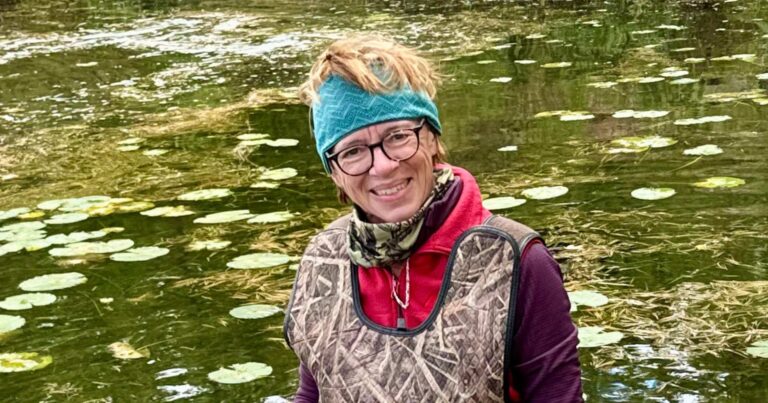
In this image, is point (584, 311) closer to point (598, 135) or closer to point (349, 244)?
point (349, 244)

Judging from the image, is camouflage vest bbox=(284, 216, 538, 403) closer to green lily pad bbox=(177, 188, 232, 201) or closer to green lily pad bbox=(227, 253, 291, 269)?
green lily pad bbox=(227, 253, 291, 269)

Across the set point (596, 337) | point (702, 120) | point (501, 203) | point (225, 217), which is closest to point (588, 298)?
point (596, 337)

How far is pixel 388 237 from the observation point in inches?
74.7

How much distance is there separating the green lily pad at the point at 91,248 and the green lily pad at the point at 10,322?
0.61 metres

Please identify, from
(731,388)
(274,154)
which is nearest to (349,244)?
(731,388)

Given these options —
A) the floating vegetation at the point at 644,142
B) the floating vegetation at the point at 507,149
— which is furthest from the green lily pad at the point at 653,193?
the floating vegetation at the point at 507,149

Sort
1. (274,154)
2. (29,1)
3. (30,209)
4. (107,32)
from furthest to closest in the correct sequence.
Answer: (29,1), (107,32), (274,154), (30,209)

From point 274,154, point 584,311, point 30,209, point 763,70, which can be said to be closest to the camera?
point 584,311

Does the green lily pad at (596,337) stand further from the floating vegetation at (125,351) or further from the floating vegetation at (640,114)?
the floating vegetation at (640,114)

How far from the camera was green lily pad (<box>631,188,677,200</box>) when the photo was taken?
3.95 meters

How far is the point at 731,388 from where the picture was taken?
2.55m

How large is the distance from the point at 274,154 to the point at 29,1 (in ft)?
38.4

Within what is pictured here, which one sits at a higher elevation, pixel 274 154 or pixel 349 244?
pixel 349 244

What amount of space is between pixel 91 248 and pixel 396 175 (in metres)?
2.46
